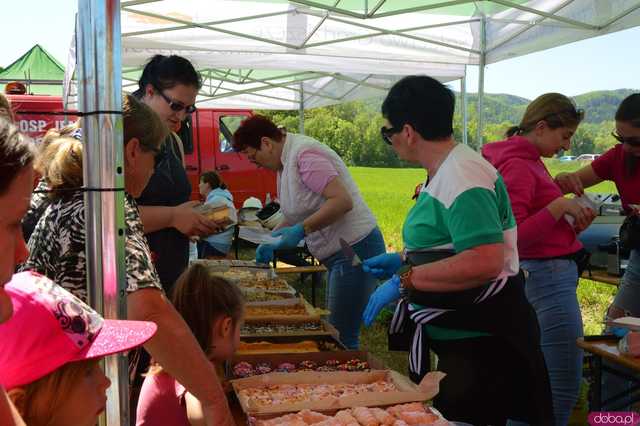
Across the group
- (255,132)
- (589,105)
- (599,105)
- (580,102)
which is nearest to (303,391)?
(255,132)

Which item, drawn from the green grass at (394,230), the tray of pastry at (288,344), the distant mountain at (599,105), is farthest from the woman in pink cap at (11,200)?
the distant mountain at (599,105)

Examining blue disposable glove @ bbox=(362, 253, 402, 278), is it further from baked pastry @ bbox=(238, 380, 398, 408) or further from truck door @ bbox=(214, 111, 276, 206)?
truck door @ bbox=(214, 111, 276, 206)

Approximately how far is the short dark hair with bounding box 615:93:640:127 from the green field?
2912 mm

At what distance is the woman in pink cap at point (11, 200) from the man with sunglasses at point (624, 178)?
Answer: 8.75 feet

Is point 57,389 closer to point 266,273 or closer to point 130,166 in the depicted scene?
point 130,166

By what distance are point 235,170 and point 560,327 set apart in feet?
29.0

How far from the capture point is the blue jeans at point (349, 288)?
3498 mm

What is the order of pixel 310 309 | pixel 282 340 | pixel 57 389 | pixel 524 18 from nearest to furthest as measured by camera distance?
pixel 57 389 → pixel 282 340 → pixel 310 309 → pixel 524 18

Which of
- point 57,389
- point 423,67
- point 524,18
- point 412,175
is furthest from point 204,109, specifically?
point 412,175

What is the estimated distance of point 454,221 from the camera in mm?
2057

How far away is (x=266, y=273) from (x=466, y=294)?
8.02 feet

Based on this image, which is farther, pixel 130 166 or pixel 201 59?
pixel 201 59

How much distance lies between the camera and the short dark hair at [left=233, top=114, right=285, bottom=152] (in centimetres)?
365
